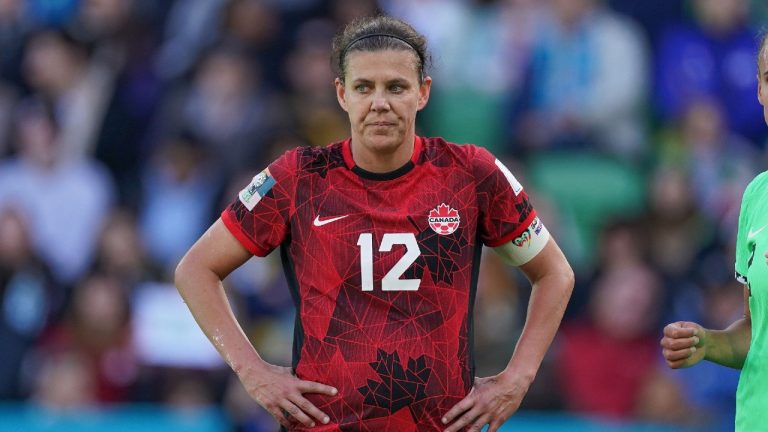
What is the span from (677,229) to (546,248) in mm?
4841

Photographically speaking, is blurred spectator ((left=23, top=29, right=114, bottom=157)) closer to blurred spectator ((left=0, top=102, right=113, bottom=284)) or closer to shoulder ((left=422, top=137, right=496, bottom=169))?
blurred spectator ((left=0, top=102, right=113, bottom=284))

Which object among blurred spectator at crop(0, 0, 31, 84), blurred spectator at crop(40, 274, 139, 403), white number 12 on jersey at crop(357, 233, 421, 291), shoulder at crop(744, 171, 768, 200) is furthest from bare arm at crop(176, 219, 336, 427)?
blurred spectator at crop(0, 0, 31, 84)

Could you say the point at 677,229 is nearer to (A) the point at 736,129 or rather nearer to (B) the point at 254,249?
(A) the point at 736,129

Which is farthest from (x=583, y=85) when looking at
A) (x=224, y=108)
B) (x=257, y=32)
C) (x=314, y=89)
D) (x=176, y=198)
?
(x=176, y=198)

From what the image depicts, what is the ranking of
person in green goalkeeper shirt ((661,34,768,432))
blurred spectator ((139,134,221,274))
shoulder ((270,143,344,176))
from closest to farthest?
person in green goalkeeper shirt ((661,34,768,432)) < shoulder ((270,143,344,176)) < blurred spectator ((139,134,221,274))

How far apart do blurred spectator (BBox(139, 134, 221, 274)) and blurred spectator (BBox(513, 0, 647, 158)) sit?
7.23ft

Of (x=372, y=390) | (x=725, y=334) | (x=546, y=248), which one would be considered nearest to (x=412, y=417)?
(x=372, y=390)

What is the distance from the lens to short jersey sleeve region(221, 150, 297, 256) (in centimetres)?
425

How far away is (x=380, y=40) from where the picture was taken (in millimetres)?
4199

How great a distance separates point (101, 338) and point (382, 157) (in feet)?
15.7

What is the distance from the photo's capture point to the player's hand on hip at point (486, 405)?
4074mm

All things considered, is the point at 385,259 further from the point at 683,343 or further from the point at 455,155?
the point at 683,343

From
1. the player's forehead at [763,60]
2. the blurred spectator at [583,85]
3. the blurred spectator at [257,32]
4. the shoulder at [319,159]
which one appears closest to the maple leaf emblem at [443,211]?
the shoulder at [319,159]

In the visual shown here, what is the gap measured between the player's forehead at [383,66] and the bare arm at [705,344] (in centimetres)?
118
